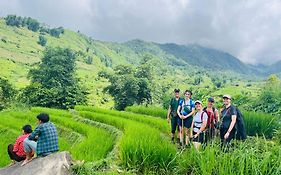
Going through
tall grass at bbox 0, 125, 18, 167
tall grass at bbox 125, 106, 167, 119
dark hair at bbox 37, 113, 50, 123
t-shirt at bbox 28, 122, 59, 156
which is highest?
dark hair at bbox 37, 113, 50, 123

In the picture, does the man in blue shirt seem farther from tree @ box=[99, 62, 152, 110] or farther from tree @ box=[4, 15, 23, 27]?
tree @ box=[4, 15, 23, 27]

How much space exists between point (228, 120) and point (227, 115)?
4.8 inches

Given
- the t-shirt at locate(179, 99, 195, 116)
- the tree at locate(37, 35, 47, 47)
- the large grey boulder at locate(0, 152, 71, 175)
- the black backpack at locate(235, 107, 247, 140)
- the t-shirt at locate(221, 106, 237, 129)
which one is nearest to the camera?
the large grey boulder at locate(0, 152, 71, 175)

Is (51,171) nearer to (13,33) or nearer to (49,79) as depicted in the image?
(49,79)

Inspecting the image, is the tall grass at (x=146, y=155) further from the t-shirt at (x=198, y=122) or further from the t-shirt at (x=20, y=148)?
the t-shirt at (x=20, y=148)

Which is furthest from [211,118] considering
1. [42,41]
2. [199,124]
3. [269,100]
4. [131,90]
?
[42,41]

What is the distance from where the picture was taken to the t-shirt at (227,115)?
8617 mm

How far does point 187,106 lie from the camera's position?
34.4 feet

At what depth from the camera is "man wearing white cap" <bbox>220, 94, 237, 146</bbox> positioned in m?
8.53

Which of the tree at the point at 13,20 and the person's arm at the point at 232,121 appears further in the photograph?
the tree at the point at 13,20

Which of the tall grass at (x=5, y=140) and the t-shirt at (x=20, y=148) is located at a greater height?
the t-shirt at (x=20, y=148)

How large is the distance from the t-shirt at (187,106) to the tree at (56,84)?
2480 cm

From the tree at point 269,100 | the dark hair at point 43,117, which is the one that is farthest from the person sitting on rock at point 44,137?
the tree at point 269,100

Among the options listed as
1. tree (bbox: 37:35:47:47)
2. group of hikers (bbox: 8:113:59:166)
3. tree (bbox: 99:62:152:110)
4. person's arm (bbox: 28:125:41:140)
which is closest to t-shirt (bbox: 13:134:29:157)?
group of hikers (bbox: 8:113:59:166)
